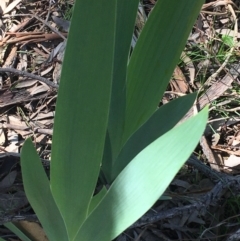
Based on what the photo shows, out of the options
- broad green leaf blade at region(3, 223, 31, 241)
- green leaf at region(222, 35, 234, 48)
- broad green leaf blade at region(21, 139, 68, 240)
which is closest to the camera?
broad green leaf blade at region(21, 139, 68, 240)

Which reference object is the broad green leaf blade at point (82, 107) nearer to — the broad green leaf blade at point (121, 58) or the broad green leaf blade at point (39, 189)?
the broad green leaf blade at point (39, 189)

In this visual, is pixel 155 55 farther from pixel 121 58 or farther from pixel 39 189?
pixel 39 189

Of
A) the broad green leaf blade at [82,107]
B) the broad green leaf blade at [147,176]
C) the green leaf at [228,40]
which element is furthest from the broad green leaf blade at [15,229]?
the green leaf at [228,40]

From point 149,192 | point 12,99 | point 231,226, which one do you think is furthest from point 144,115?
point 12,99

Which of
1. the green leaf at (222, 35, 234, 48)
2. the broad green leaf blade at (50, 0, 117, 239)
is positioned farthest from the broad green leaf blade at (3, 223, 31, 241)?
the green leaf at (222, 35, 234, 48)

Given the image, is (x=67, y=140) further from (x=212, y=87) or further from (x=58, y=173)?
(x=212, y=87)

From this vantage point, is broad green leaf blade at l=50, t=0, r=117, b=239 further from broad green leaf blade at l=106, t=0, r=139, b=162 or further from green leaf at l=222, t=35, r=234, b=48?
green leaf at l=222, t=35, r=234, b=48

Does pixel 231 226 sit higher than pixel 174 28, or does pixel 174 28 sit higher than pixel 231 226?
pixel 174 28
